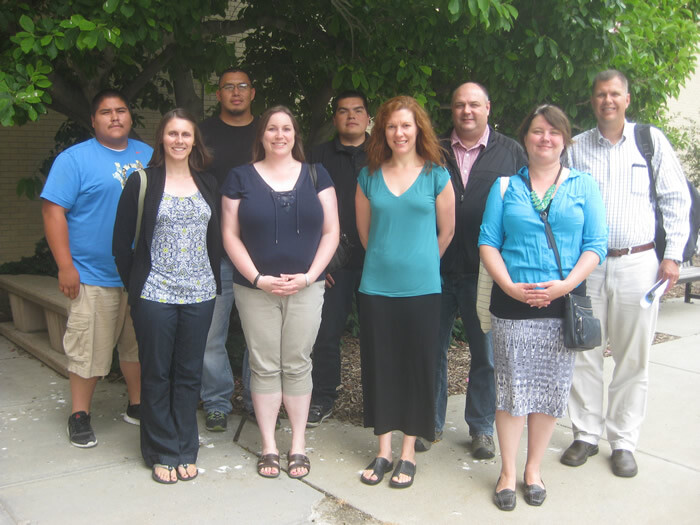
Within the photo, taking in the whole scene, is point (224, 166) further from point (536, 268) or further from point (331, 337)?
point (536, 268)

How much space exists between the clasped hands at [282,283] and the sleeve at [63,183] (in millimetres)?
1173

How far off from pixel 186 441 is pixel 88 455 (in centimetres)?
64

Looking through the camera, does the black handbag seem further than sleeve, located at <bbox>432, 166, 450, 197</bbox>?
No

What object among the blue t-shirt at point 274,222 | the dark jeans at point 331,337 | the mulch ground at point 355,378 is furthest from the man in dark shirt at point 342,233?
the blue t-shirt at point 274,222

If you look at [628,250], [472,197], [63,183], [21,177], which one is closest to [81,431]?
[63,183]

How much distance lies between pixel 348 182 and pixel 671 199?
1812mm

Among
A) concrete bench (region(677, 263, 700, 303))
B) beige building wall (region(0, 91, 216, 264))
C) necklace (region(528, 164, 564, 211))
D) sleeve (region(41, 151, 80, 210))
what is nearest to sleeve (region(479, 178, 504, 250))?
necklace (region(528, 164, 564, 211))

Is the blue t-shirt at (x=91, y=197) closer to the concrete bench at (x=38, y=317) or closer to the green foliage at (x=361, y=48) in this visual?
the green foliage at (x=361, y=48)

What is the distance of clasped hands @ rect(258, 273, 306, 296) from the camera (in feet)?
11.3

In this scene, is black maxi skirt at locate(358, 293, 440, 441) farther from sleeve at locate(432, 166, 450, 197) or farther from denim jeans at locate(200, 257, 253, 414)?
denim jeans at locate(200, 257, 253, 414)

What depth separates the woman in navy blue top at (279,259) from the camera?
350 cm

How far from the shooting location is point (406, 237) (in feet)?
11.5

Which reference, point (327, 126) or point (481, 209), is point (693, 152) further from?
point (481, 209)

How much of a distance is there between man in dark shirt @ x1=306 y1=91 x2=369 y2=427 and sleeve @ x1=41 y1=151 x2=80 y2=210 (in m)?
1.41
